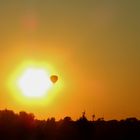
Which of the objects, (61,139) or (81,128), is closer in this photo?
(81,128)

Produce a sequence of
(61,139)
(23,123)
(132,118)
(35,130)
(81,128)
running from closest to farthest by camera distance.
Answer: (81,128) → (61,139) → (35,130) → (23,123) → (132,118)

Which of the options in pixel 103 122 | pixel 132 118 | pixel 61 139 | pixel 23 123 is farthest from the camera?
pixel 132 118

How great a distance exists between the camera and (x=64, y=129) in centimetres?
9288

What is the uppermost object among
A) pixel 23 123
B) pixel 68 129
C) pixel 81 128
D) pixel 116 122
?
pixel 116 122

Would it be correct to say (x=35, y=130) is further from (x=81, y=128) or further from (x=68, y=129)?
(x=81, y=128)

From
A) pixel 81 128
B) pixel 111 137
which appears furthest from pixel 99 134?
pixel 81 128

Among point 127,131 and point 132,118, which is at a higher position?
point 132,118

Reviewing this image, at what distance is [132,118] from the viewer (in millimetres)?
120062

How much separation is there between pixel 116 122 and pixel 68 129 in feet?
83.6

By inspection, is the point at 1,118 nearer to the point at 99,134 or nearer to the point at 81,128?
the point at 99,134

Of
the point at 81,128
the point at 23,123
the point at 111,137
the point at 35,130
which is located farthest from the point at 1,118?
the point at 81,128

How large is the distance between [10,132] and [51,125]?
10329 mm

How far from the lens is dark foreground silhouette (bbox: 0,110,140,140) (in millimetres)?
81000

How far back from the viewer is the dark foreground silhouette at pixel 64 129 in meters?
81.0
